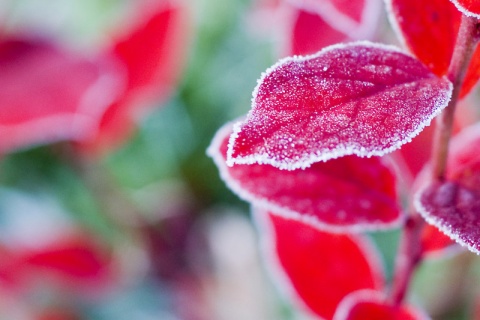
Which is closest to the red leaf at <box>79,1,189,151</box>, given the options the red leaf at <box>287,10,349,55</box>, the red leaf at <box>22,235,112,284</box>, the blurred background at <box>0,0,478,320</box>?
the blurred background at <box>0,0,478,320</box>

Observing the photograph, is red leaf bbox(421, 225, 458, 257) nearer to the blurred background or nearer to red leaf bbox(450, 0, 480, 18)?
red leaf bbox(450, 0, 480, 18)

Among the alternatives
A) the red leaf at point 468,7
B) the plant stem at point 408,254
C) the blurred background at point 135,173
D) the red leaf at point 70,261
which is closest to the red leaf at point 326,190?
the plant stem at point 408,254

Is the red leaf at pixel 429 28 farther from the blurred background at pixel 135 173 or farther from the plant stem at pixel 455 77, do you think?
the blurred background at pixel 135 173

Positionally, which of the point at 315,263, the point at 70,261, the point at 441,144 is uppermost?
the point at 441,144

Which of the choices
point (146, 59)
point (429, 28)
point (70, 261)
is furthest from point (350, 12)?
point (70, 261)

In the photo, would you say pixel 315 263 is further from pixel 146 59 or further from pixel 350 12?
pixel 146 59

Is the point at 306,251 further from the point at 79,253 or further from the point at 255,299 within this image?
the point at 255,299
